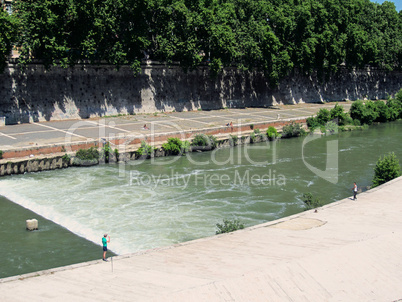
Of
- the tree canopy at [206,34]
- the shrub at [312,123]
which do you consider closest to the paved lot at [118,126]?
the shrub at [312,123]

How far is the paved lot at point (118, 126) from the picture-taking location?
1271 inches

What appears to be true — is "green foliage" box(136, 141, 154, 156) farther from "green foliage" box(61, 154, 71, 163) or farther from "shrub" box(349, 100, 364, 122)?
"shrub" box(349, 100, 364, 122)

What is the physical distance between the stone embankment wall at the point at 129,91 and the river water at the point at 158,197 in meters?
10.5

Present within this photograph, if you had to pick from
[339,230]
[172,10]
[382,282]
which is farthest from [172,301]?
[172,10]

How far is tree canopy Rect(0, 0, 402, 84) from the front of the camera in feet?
120

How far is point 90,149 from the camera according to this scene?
102 feet

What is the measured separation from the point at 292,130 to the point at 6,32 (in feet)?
77.7

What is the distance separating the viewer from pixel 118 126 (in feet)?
125

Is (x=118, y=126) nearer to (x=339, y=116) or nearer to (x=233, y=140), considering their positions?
(x=233, y=140)

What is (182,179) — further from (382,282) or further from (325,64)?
(325,64)

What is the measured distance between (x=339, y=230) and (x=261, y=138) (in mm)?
23256

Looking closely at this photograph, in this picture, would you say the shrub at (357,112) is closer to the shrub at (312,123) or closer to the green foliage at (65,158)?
the shrub at (312,123)

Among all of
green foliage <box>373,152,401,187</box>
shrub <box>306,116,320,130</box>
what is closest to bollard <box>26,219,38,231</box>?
green foliage <box>373,152,401,187</box>

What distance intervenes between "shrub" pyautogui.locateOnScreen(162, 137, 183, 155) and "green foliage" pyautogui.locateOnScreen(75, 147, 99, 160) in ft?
16.3
